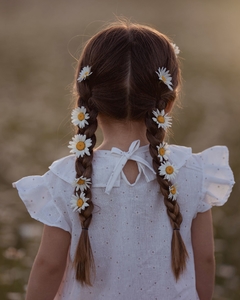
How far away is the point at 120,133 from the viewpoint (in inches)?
71.3

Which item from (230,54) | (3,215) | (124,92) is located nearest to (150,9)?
(230,54)

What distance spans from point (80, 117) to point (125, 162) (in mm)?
217

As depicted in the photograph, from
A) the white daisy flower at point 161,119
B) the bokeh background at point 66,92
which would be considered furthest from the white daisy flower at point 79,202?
the bokeh background at point 66,92

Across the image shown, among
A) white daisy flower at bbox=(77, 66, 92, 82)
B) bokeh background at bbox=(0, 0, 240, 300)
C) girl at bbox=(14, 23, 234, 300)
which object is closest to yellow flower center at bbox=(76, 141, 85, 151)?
girl at bbox=(14, 23, 234, 300)

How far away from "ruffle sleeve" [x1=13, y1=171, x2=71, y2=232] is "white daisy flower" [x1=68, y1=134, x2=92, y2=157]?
11 centimetres

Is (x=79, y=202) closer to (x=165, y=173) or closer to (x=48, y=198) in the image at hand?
(x=48, y=198)

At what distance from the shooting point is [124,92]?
1.76 metres

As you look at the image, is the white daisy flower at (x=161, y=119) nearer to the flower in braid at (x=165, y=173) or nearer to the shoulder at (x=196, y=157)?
the flower in braid at (x=165, y=173)

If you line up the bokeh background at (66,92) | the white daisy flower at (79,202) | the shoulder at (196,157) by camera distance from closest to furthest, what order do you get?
the white daisy flower at (79,202)
the shoulder at (196,157)
the bokeh background at (66,92)

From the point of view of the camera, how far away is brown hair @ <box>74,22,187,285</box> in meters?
1.76

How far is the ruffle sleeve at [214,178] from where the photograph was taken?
6.33 feet

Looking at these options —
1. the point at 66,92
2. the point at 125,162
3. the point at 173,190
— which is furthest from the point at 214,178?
the point at 66,92

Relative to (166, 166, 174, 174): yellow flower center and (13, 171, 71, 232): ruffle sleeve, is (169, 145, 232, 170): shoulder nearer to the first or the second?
(166, 166, 174, 174): yellow flower center

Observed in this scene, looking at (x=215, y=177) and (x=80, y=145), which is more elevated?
(x=80, y=145)
